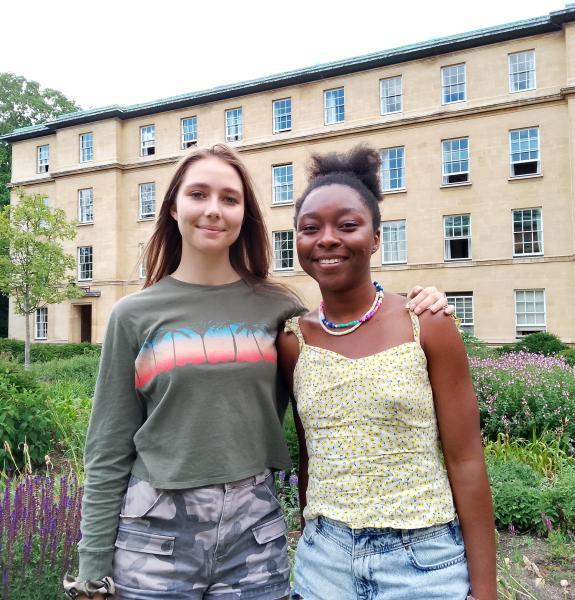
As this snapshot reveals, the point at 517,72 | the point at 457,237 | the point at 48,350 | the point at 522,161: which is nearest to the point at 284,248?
the point at 457,237

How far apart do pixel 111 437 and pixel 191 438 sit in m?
0.30

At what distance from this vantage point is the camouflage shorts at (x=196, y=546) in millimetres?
1888

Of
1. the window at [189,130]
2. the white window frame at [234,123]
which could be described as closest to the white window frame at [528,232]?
the white window frame at [234,123]

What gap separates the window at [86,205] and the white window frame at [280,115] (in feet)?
38.6

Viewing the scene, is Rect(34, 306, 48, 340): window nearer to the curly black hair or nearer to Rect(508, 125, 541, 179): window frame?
Rect(508, 125, 541, 179): window frame

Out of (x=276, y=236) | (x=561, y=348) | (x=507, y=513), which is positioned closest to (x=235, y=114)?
(x=276, y=236)

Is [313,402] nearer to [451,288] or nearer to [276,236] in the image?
[451,288]

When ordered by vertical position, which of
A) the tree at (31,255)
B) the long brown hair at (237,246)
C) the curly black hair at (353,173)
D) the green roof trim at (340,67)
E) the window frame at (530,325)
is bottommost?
the window frame at (530,325)

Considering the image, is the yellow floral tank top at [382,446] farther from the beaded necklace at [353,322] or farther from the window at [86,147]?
the window at [86,147]

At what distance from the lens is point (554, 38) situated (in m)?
22.6

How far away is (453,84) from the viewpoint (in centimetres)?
2447

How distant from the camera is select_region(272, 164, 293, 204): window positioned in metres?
27.5

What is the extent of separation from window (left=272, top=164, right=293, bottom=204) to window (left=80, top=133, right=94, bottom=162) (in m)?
11.7

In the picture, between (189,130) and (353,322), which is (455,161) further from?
(353,322)
